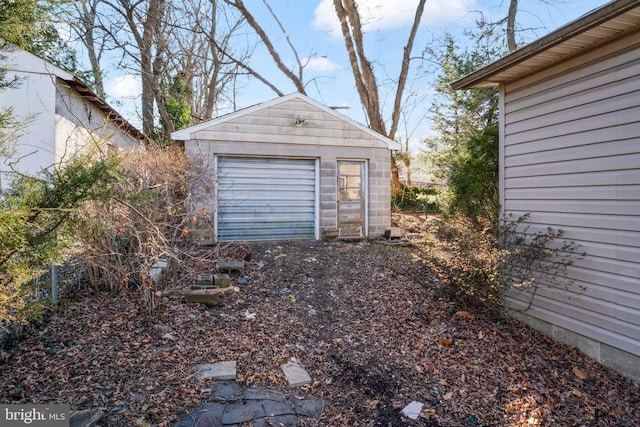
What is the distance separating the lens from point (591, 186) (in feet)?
12.1

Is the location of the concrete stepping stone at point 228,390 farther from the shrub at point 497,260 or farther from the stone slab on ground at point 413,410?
the shrub at point 497,260

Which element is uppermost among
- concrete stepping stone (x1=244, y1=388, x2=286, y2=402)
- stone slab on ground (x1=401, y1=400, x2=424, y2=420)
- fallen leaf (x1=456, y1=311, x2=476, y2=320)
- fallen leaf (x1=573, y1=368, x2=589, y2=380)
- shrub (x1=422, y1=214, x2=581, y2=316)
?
shrub (x1=422, y1=214, x2=581, y2=316)

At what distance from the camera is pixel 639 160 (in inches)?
128

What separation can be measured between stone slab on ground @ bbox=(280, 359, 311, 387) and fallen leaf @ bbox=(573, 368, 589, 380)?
2548 mm

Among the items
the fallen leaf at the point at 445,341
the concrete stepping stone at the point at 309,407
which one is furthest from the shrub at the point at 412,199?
the concrete stepping stone at the point at 309,407

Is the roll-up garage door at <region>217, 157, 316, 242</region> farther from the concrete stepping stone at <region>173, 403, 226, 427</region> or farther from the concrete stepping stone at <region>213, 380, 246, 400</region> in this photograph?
the concrete stepping stone at <region>173, 403, 226, 427</region>

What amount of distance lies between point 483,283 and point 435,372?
1.39 m

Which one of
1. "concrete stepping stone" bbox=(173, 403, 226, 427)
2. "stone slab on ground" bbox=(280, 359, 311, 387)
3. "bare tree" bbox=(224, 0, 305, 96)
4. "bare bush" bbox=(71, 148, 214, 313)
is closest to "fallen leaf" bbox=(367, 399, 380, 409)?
"stone slab on ground" bbox=(280, 359, 311, 387)

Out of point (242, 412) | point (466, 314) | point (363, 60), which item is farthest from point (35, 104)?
point (363, 60)

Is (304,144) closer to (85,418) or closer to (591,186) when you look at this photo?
(591,186)

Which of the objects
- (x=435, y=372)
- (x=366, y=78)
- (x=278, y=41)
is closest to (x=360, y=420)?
(x=435, y=372)

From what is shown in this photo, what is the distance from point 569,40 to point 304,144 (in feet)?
18.3

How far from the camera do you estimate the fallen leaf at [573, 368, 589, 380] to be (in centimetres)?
344

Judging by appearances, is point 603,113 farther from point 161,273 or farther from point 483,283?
point 161,273
